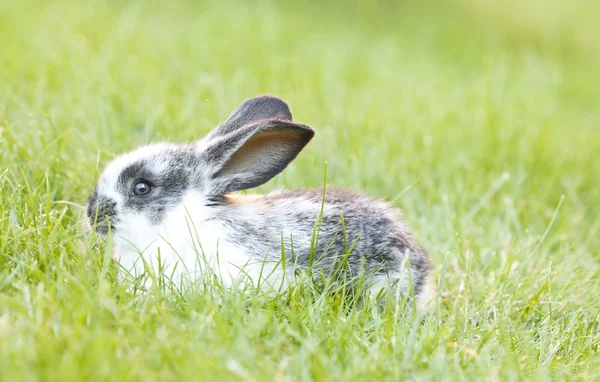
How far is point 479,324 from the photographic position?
4.04 meters

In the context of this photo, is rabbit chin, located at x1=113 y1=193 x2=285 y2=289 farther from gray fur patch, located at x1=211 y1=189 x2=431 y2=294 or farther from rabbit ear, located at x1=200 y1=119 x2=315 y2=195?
rabbit ear, located at x1=200 y1=119 x2=315 y2=195

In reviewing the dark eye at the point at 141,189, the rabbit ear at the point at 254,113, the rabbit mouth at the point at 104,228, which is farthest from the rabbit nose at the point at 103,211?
the rabbit ear at the point at 254,113

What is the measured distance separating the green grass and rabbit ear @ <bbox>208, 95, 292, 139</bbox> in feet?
1.99

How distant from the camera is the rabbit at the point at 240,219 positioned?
401cm

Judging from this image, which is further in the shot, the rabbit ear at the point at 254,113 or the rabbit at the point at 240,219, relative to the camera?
the rabbit ear at the point at 254,113

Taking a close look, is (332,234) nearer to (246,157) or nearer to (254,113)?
→ (246,157)

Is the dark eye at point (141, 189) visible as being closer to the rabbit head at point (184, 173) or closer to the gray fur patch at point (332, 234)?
the rabbit head at point (184, 173)

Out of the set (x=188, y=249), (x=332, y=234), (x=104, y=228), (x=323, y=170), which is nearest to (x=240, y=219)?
(x=188, y=249)

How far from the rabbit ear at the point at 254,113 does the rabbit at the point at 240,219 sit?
0.42 ft

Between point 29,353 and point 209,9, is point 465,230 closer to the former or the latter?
point 29,353

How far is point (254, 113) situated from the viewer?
4.59 meters

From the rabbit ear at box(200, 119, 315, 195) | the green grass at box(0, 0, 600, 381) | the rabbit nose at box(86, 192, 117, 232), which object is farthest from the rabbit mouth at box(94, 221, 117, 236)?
the rabbit ear at box(200, 119, 315, 195)

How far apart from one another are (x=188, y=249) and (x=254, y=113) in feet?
3.28

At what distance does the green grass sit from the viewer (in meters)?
3.13
